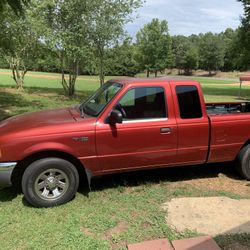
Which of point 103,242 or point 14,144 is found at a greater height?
point 14,144

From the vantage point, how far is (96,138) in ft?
16.8

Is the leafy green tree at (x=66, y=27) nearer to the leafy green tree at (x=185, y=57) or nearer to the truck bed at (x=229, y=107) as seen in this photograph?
the truck bed at (x=229, y=107)

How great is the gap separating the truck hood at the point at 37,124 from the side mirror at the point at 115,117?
0.51 metres

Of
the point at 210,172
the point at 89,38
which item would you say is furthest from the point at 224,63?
the point at 210,172

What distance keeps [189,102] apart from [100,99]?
52.9 inches

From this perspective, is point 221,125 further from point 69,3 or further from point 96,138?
point 69,3

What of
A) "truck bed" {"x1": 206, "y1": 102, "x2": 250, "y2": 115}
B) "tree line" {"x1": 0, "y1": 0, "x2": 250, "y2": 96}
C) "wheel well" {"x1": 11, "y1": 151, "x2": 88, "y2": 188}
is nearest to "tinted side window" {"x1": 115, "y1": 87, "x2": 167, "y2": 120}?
"wheel well" {"x1": 11, "y1": 151, "x2": 88, "y2": 188}

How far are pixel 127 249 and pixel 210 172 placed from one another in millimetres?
3016

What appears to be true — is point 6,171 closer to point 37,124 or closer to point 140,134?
point 37,124

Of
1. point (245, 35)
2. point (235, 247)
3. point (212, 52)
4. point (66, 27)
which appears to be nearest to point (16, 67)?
point (66, 27)

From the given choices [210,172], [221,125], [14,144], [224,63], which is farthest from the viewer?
A: [224,63]

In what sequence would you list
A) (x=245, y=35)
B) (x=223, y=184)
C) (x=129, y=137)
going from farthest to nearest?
(x=245, y=35), (x=223, y=184), (x=129, y=137)

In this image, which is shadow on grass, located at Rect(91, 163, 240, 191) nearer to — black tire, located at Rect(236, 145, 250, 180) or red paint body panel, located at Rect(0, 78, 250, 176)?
black tire, located at Rect(236, 145, 250, 180)

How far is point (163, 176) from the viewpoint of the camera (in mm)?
6273
